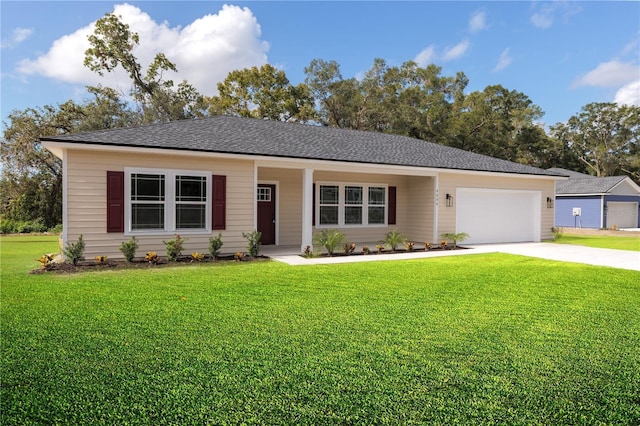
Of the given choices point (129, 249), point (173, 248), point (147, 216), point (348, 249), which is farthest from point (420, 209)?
point (129, 249)

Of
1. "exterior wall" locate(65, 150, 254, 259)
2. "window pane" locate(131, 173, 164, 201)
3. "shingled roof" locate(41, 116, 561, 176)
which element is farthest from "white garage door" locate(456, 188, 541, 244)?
"window pane" locate(131, 173, 164, 201)

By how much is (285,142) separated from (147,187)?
461 cm

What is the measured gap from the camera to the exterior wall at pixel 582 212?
1078 inches

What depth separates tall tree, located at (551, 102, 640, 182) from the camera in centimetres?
4400

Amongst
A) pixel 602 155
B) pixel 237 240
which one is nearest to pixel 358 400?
pixel 237 240

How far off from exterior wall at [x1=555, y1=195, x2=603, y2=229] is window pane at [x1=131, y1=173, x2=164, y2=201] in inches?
1136

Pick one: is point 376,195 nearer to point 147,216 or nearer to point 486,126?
point 147,216

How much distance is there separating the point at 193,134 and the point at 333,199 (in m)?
5.42

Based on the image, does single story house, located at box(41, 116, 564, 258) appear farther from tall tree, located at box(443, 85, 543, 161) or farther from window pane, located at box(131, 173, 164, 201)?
tall tree, located at box(443, 85, 543, 161)

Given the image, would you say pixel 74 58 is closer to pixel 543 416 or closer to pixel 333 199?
pixel 333 199

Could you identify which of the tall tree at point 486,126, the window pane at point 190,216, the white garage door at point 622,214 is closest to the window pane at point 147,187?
the window pane at point 190,216

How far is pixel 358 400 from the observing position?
289 cm

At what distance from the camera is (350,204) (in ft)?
48.3

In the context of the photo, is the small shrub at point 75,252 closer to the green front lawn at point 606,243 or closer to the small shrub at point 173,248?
the small shrub at point 173,248
